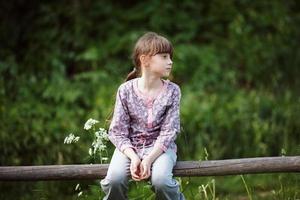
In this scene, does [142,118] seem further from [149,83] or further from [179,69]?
[179,69]

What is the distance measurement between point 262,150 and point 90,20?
3.37m

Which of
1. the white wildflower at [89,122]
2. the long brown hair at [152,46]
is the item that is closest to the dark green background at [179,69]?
the white wildflower at [89,122]

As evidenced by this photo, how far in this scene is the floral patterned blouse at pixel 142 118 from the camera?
393cm

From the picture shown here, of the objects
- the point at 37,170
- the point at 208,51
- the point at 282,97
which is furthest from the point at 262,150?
the point at 37,170

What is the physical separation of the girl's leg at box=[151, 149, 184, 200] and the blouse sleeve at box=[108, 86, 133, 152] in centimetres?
21

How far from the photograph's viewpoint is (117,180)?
3.80m

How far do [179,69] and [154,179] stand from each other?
506 centimetres

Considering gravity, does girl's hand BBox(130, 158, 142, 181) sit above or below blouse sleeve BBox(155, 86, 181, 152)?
below

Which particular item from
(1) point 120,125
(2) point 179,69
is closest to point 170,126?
(1) point 120,125

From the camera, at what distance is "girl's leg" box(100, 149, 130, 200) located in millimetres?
3805

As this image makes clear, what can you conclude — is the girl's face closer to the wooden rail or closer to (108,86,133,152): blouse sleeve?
(108,86,133,152): blouse sleeve

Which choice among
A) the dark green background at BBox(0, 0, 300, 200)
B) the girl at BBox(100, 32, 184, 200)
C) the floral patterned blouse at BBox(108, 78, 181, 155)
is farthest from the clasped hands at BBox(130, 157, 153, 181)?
the dark green background at BBox(0, 0, 300, 200)

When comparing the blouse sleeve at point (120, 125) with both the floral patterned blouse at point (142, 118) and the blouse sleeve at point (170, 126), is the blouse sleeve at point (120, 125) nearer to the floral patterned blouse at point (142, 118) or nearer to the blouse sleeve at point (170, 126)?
the floral patterned blouse at point (142, 118)

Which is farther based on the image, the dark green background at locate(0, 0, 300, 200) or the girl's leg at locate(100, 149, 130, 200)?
the dark green background at locate(0, 0, 300, 200)
